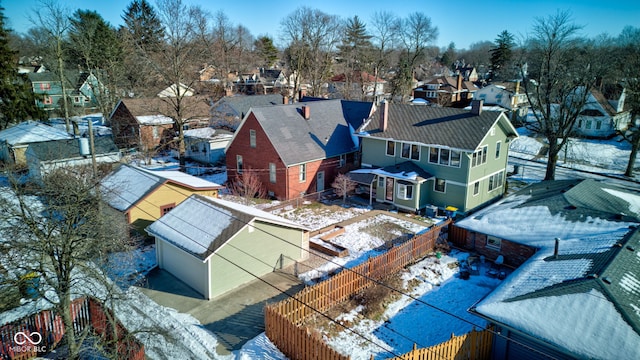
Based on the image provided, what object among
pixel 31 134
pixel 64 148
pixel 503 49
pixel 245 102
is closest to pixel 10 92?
pixel 31 134

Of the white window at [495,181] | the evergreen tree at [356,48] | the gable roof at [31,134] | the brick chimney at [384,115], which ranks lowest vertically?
the white window at [495,181]

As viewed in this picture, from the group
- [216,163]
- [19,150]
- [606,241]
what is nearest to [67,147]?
[19,150]

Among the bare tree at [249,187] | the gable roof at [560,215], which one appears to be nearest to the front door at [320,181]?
the bare tree at [249,187]

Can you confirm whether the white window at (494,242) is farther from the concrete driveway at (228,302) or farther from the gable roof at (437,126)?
the concrete driveway at (228,302)

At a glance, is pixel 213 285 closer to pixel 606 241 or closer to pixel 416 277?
pixel 416 277

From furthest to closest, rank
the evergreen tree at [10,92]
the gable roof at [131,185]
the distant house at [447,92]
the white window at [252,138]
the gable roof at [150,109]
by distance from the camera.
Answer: the distant house at [447,92] → the evergreen tree at [10,92] → the gable roof at [150,109] → the white window at [252,138] → the gable roof at [131,185]

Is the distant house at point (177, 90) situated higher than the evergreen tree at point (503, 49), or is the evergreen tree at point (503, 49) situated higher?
the evergreen tree at point (503, 49)

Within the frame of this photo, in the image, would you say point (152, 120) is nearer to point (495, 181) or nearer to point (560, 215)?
point (495, 181)
